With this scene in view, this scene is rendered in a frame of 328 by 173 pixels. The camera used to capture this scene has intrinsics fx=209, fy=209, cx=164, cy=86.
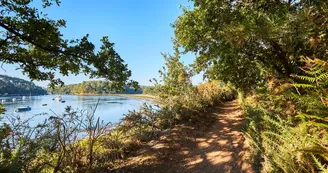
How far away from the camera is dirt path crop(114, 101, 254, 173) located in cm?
447

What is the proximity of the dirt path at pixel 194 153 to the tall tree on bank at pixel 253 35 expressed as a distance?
1993 mm

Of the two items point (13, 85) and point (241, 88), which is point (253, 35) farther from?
point (13, 85)

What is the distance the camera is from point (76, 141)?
405 cm

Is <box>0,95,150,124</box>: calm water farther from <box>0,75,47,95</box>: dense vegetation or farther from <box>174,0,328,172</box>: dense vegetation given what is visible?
<box>174,0,328,172</box>: dense vegetation

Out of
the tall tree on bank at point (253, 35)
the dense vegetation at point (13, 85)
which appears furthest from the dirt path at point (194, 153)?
the dense vegetation at point (13, 85)

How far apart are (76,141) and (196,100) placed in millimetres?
5737

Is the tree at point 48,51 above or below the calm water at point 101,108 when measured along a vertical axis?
above

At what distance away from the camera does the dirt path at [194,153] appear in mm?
4469

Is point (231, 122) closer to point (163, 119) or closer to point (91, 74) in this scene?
point (163, 119)

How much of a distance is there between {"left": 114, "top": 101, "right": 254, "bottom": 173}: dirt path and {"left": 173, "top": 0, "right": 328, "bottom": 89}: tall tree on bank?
1.99 metres

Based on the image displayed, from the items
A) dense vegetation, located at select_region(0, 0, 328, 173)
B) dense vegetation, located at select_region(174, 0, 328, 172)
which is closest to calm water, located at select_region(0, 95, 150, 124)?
dense vegetation, located at select_region(0, 0, 328, 173)

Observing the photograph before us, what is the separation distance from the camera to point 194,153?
17.3 feet

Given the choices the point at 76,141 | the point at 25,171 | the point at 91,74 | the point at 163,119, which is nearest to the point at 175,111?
the point at 163,119

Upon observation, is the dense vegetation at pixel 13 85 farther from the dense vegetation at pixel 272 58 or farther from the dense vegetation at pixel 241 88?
the dense vegetation at pixel 272 58
